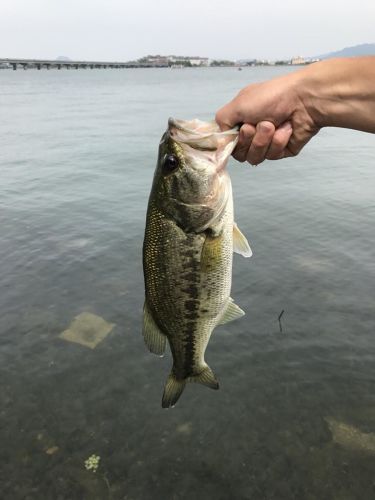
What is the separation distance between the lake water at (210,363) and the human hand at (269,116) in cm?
494

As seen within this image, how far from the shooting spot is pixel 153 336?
354cm

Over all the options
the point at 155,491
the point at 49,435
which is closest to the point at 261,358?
the point at 155,491

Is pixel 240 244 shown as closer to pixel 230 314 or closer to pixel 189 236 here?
pixel 189 236

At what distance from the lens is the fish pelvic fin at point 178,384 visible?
11.9 feet

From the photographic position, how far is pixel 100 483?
6148 millimetres

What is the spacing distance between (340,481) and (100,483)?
11.3 feet

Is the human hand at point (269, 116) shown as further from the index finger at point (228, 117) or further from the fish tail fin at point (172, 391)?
the fish tail fin at point (172, 391)

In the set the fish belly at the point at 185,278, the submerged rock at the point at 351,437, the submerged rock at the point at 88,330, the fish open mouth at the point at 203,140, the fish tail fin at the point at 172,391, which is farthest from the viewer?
the submerged rock at the point at 88,330

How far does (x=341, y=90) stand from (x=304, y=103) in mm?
279

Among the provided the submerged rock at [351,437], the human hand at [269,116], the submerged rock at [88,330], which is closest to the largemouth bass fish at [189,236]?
the human hand at [269,116]

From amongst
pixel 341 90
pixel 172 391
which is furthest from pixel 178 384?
pixel 341 90

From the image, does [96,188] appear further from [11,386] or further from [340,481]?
[340,481]

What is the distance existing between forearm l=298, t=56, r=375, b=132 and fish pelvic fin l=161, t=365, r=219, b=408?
232 centimetres

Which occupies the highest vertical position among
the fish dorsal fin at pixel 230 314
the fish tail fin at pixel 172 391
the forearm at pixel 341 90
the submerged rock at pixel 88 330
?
the forearm at pixel 341 90
